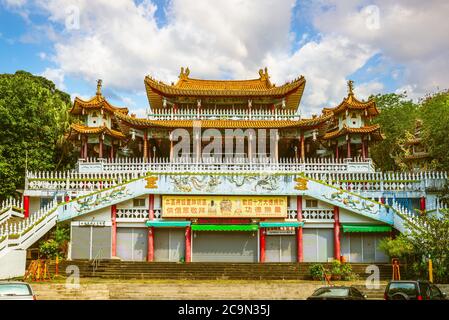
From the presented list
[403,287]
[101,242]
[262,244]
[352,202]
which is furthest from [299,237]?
[403,287]

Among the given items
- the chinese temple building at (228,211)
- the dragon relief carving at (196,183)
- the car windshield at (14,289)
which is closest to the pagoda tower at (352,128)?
the chinese temple building at (228,211)

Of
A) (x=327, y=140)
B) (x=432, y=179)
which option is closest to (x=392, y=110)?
(x=327, y=140)

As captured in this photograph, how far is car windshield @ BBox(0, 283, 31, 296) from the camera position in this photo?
493 inches

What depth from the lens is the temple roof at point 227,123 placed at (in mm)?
32594

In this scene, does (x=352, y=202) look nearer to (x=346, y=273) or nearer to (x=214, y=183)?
(x=346, y=273)

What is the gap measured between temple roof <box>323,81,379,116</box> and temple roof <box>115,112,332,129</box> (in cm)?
305

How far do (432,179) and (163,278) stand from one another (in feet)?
58.6

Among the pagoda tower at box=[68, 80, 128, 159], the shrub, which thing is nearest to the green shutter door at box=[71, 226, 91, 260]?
the shrub

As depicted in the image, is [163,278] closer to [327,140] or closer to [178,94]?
[178,94]

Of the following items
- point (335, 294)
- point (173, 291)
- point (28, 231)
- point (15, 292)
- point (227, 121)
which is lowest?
point (173, 291)

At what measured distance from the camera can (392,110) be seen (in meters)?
53.2

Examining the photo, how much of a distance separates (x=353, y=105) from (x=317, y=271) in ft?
55.0

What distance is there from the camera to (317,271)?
2242cm

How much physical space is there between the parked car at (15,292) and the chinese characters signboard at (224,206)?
46.0 ft
